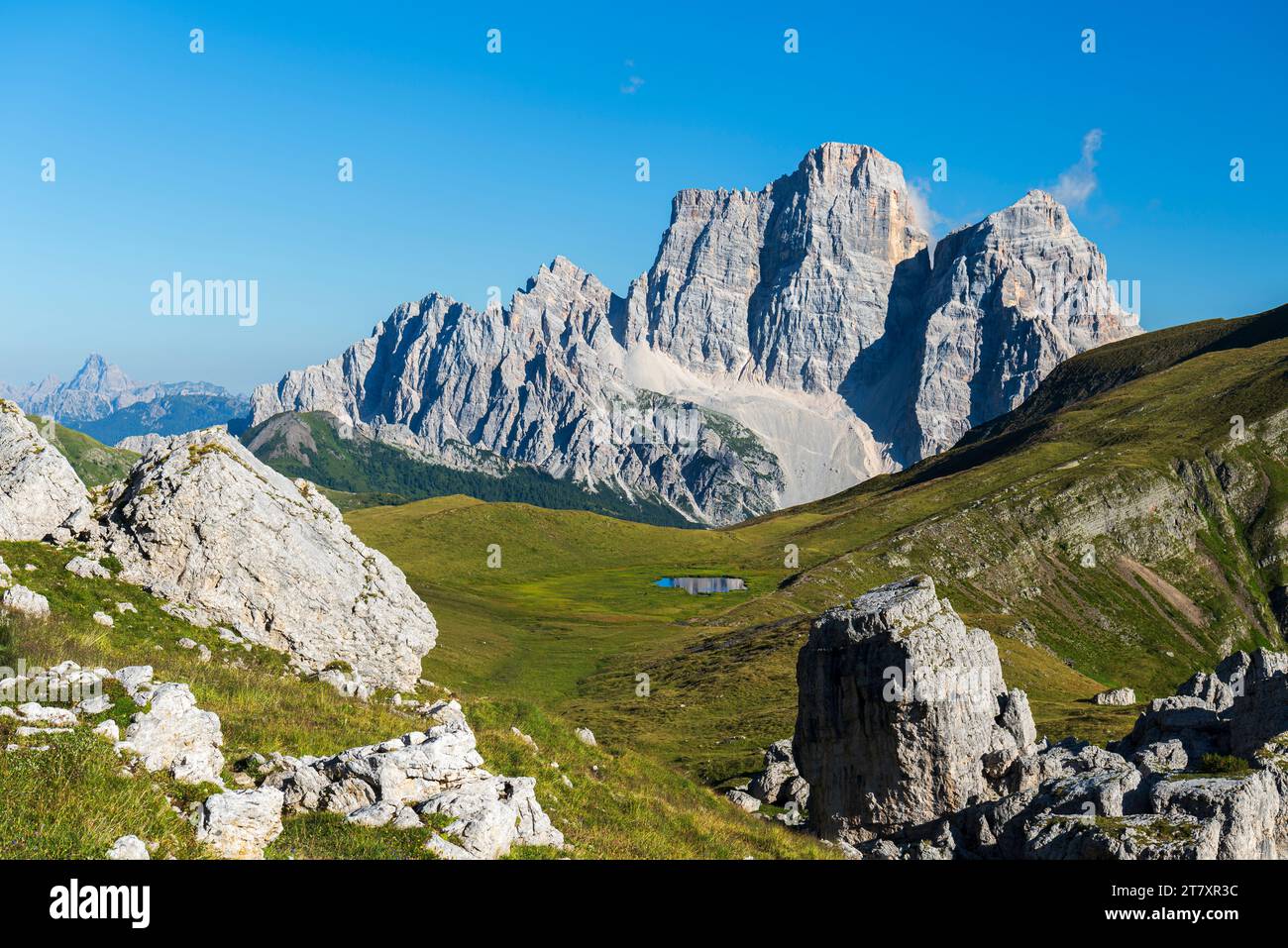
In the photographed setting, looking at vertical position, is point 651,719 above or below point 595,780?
below

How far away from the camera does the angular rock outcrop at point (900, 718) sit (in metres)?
48.3

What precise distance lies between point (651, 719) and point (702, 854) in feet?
241

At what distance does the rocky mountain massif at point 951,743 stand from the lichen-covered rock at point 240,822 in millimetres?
27682

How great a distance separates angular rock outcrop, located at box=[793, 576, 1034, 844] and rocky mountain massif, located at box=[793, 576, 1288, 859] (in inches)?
2.7

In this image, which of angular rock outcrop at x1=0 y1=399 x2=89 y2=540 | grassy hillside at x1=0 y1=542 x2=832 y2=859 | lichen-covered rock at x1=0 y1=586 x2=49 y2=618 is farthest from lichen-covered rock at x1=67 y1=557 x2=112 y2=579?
lichen-covered rock at x1=0 y1=586 x2=49 y2=618

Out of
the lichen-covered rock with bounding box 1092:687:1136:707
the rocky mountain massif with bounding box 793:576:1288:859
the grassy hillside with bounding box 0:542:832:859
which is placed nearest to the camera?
the grassy hillside with bounding box 0:542:832:859

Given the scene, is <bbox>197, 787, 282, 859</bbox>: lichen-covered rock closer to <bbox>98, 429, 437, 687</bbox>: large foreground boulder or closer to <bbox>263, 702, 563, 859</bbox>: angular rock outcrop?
<bbox>263, 702, 563, 859</bbox>: angular rock outcrop

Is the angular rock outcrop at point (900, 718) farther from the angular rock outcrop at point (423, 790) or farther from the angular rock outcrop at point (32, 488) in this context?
the angular rock outcrop at point (32, 488)

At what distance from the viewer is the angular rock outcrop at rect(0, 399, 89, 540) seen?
39062mm

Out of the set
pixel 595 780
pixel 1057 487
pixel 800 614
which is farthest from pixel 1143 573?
pixel 595 780

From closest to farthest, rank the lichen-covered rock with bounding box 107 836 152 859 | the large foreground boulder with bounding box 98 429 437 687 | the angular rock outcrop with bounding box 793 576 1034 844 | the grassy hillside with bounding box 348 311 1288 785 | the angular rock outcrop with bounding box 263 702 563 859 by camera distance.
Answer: the lichen-covered rock with bounding box 107 836 152 859, the angular rock outcrop with bounding box 263 702 563 859, the large foreground boulder with bounding box 98 429 437 687, the angular rock outcrop with bounding box 793 576 1034 844, the grassy hillside with bounding box 348 311 1288 785

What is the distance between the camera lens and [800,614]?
149m
